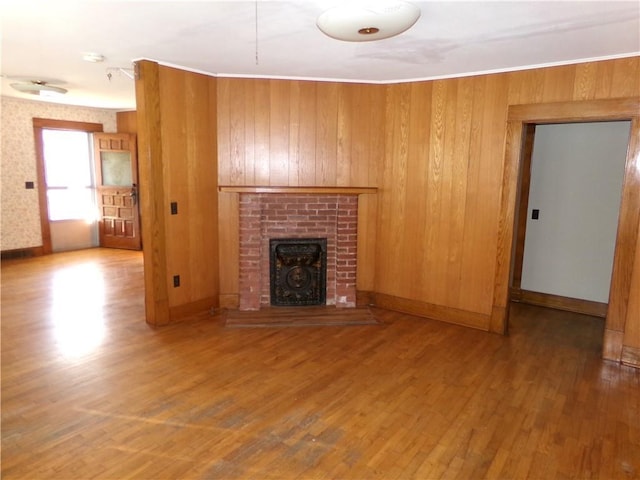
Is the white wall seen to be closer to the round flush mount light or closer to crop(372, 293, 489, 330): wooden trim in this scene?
crop(372, 293, 489, 330): wooden trim

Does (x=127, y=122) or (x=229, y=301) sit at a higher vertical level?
Answer: (x=127, y=122)

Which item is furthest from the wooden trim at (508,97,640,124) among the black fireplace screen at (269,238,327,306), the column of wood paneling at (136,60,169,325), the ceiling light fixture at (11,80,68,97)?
the ceiling light fixture at (11,80,68,97)

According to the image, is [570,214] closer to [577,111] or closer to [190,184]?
[577,111]

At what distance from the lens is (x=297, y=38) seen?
308 cm

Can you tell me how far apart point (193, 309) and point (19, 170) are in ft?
14.4

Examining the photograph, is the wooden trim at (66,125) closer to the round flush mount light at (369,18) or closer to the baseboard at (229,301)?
the baseboard at (229,301)

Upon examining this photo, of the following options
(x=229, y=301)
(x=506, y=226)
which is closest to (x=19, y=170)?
(x=229, y=301)

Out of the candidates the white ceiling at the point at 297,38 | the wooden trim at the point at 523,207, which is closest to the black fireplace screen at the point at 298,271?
the white ceiling at the point at 297,38

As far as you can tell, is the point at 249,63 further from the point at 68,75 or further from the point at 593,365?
the point at 593,365

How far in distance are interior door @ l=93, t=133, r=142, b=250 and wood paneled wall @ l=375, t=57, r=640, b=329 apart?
477 centimetres

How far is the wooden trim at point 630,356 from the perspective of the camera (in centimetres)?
338

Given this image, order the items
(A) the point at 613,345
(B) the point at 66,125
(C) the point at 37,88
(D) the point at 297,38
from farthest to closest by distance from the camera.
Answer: (B) the point at 66,125
(C) the point at 37,88
(A) the point at 613,345
(D) the point at 297,38

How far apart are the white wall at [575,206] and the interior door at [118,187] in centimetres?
621

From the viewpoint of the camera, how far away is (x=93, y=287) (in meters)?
5.23
